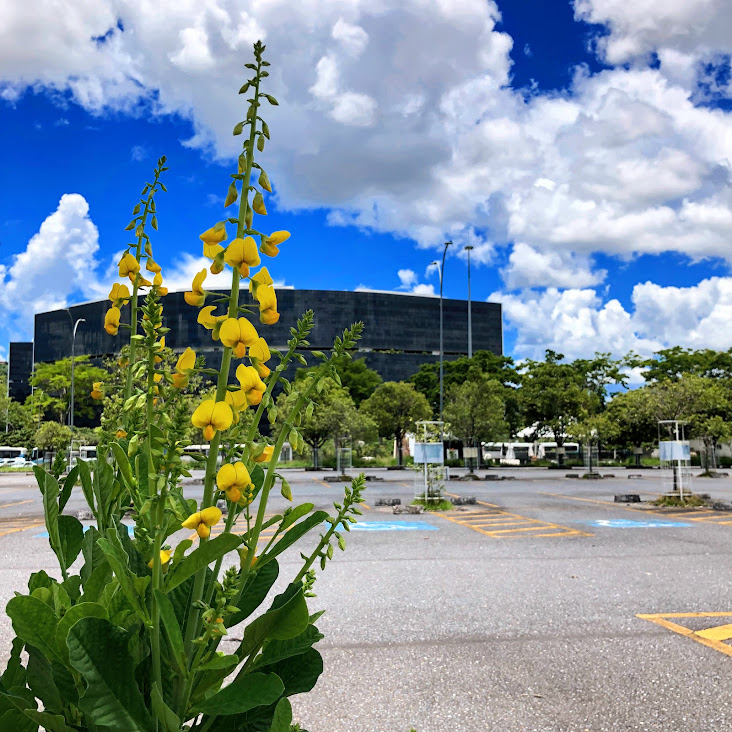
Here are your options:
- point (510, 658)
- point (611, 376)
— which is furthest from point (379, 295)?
point (510, 658)

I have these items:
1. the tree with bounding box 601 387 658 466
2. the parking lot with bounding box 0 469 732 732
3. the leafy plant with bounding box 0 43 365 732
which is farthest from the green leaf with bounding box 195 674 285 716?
the tree with bounding box 601 387 658 466

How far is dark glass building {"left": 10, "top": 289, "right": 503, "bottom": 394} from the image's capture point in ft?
251

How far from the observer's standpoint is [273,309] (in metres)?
1.38

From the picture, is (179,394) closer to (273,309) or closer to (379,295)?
(273,309)

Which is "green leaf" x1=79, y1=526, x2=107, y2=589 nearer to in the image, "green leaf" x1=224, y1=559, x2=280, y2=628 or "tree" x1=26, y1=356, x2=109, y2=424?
"green leaf" x1=224, y1=559, x2=280, y2=628

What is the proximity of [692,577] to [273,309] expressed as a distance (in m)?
7.98

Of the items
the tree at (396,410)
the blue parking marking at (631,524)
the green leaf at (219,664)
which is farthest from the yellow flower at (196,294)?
the tree at (396,410)

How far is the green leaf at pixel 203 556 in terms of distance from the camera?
1188 millimetres

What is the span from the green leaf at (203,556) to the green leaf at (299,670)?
408 mm

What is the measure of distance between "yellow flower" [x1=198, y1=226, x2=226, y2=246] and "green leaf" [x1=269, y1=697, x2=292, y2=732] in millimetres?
922

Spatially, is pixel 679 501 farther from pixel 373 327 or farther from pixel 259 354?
pixel 373 327

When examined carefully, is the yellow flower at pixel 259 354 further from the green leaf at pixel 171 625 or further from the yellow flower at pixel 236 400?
the green leaf at pixel 171 625

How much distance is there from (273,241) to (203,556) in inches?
25.1

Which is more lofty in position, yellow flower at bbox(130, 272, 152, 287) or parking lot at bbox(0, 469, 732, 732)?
yellow flower at bbox(130, 272, 152, 287)
